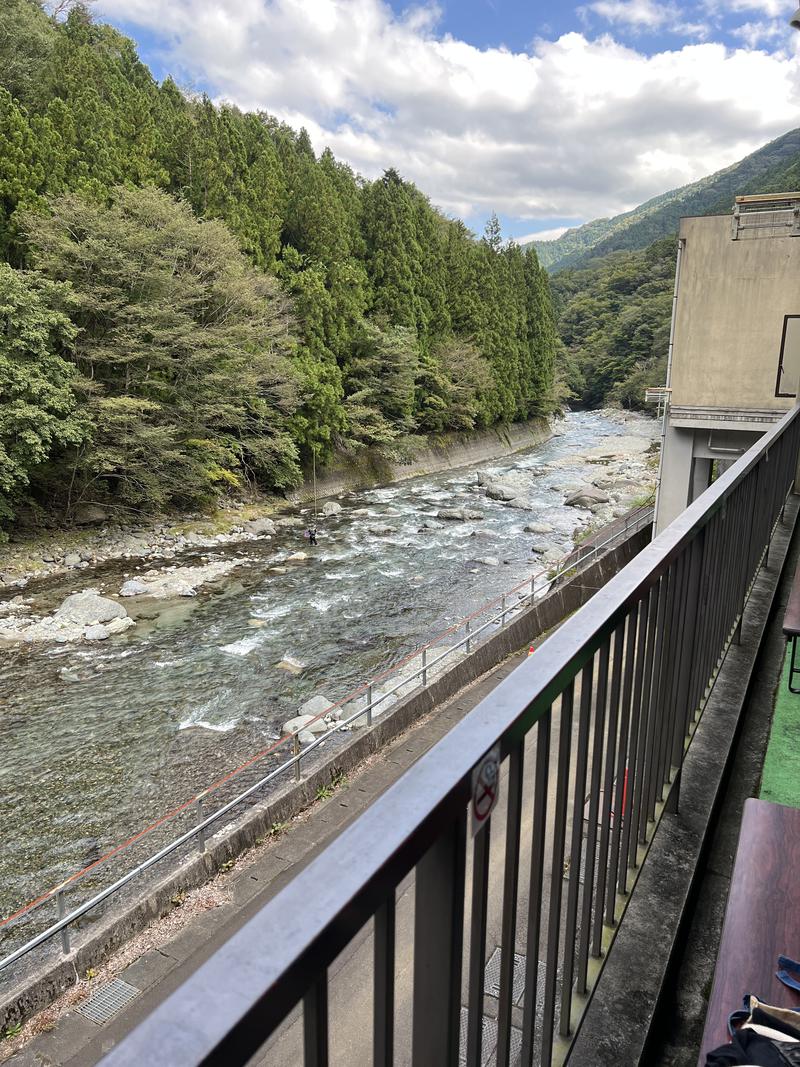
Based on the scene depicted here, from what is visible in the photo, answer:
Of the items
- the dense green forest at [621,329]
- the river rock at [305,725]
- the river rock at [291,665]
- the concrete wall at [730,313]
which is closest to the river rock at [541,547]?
the concrete wall at [730,313]

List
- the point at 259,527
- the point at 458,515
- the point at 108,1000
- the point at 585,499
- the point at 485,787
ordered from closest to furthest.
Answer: the point at 485,787 → the point at 108,1000 → the point at 259,527 → the point at 458,515 → the point at 585,499

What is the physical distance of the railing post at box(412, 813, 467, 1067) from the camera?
729mm

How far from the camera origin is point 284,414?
22609 millimetres

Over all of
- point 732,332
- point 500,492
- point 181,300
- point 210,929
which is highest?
point 181,300

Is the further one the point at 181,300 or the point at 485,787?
the point at 181,300

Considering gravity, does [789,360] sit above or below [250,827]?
above

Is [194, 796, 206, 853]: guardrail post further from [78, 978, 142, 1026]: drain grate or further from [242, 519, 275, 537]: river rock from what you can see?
[242, 519, 275, 537]: river rock

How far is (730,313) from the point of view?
11742 mm

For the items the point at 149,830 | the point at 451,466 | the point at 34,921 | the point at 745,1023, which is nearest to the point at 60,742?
the point at 149,830

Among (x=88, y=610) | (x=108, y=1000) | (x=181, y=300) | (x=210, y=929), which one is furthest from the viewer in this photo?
(x=181, y=300)

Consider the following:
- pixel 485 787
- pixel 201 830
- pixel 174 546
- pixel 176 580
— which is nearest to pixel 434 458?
pixel 174 546

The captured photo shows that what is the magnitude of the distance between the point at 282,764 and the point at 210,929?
2889 millimetres

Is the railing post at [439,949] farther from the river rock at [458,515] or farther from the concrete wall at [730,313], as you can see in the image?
the river rock at [458,515]

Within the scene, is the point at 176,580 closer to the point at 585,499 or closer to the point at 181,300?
the point at 181,300
